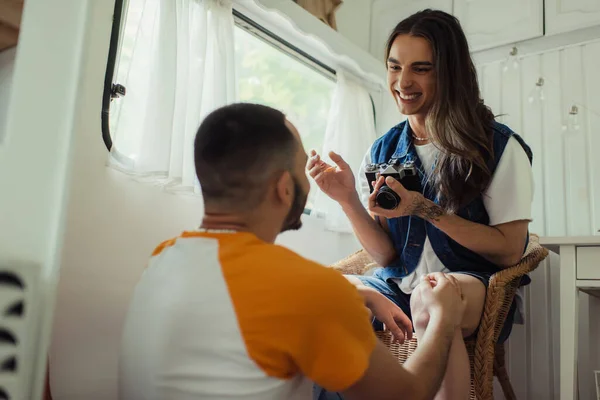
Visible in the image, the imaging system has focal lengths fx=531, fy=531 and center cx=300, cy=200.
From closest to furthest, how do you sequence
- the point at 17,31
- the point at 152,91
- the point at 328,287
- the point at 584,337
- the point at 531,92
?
1. the point at 328,287
2. the point at 17,31
3. the point at 152,91
4. the point at 584,337
5. the point at 531,92

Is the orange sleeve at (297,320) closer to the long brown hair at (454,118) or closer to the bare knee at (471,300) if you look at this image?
the bare knee at (471,300)

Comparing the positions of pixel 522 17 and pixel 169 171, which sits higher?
pixel 522 17

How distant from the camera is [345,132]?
2.38 metres

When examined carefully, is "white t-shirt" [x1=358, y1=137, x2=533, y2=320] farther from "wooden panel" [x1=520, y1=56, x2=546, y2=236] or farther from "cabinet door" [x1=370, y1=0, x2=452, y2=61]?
"cabinet door" [x1=370, y1=0, x2=452, y2=61]

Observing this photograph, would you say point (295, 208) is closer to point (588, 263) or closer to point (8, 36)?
point (8, 36)

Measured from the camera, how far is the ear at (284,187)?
2.54 ft

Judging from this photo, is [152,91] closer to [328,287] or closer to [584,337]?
[328,287]

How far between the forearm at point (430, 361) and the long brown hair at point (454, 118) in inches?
18.2

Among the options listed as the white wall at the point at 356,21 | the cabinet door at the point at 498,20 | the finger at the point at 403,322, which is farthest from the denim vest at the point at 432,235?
the white wall at the point at 356,21

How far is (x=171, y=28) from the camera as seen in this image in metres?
1.57

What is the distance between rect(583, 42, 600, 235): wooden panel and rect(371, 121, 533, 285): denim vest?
29.9 inches

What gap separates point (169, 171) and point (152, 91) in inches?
9.1

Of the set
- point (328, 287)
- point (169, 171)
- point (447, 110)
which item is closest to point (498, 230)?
point (447, 110)

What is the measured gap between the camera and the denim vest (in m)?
1.34
